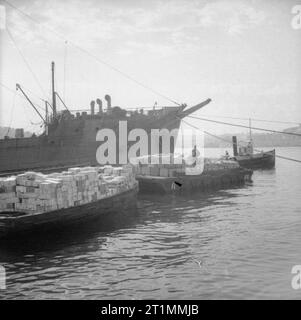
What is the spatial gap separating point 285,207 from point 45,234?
16.4 meters

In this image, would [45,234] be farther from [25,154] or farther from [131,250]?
[25,154]

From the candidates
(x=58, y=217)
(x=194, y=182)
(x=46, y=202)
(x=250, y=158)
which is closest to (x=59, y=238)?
(x=58, y=217)

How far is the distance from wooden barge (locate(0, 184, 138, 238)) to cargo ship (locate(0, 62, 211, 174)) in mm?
19744

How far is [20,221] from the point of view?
1541 centimetres

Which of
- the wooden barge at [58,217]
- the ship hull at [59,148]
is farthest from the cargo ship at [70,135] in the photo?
the wooden barge at [58,217]

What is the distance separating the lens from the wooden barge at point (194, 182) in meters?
31.0

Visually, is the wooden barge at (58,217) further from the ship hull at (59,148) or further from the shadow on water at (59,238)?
the ship hull at (59,148)

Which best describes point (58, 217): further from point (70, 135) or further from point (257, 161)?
point (257, 161)

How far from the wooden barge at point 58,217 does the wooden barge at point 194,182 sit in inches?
368

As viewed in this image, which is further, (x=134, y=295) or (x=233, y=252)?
(x=233, y=252)

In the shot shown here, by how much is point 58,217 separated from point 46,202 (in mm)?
874

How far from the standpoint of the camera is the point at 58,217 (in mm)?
16719
